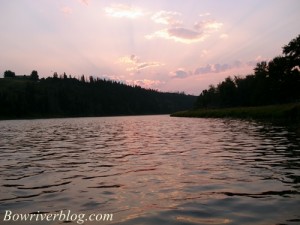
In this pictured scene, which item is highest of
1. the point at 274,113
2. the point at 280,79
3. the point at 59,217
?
the point at 280,79

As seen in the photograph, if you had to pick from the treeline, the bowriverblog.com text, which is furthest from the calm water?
the treeline

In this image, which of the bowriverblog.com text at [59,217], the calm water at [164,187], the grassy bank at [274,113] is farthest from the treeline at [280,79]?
the bowriverblog.com text at [59,217]

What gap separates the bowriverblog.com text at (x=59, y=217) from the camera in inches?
404

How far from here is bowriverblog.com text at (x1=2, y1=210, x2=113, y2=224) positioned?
10.3 metres

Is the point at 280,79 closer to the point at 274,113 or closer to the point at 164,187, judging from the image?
the point at 274,113

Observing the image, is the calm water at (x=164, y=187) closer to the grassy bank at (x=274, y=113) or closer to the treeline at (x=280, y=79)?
the grassy bank at (x=274, y=113)

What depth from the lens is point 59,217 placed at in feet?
34.6

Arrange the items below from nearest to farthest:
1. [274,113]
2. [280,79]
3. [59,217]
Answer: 1. [59,217]
2. [274,113]
3. [280,79]

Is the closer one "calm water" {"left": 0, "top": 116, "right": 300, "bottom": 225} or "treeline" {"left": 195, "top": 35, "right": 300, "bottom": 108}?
"calm water" {"left": 0, "top": 116, "right": 300, "bottom": 225}

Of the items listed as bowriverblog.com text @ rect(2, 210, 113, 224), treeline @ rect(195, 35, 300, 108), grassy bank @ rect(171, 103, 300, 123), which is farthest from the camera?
treeline @ rect(195, 35, 300, 108)

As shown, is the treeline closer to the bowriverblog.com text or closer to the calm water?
the calm water

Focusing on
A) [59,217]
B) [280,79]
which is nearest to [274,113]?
[280,79]

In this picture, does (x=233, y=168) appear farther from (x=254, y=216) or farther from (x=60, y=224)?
(x=60, y=224)

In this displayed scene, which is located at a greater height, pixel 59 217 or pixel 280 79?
pixel 280 79
